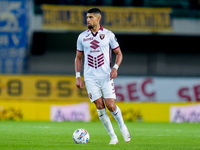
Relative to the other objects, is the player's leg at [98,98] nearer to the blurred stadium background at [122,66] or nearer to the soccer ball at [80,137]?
the soccer ball at [80,137]

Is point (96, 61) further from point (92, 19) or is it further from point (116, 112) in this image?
point (116, 112)

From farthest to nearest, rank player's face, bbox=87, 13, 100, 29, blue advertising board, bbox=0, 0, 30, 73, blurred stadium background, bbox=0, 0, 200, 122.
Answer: blue advertising board, bbox=0, 0, 30, 73
blurred stadium background, bbox=0, 0, 200, 122
player's face, bbox=87, 13, 100, 29

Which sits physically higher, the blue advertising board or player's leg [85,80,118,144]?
player's leg [85,80,118,144]

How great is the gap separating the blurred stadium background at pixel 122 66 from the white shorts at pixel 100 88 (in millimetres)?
9701

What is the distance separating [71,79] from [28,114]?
7.67 feet

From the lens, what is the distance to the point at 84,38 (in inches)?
311

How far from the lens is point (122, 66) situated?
26516 mm

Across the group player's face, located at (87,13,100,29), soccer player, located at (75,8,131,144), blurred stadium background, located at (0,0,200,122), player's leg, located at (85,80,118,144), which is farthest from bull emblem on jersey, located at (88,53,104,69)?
blurred stadium background, located at (0,0,200,122)

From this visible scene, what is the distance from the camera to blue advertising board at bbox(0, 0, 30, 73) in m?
21.2

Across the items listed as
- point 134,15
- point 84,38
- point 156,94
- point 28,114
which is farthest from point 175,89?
point 84,38

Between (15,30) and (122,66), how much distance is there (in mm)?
6966

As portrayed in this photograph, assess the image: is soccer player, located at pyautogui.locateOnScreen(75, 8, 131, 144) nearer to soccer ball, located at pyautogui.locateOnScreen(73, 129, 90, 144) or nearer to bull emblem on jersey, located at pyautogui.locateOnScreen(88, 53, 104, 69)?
bull emblem on jersey, located at pyautogui.locateOnScreen(88, 53, 104, 69)

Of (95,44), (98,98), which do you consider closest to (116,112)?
(98,98)

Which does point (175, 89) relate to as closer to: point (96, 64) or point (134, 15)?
point (134, 15)
